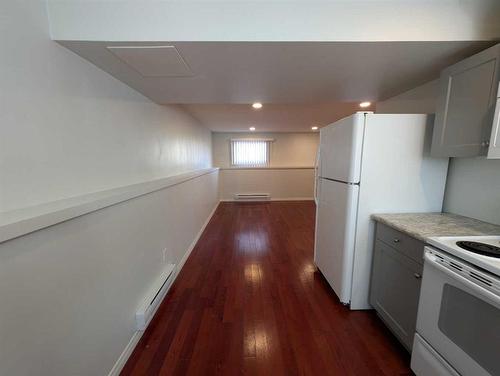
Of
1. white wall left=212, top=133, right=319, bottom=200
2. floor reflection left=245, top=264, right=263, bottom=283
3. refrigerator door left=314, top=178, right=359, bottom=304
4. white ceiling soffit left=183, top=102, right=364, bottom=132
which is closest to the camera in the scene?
refrigerator door left=314, top=178, right=359, bottom=304

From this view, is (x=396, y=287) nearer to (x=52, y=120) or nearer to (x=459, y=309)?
(x=459, y=309)

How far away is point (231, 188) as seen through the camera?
6.47 meters

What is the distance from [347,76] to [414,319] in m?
1.75

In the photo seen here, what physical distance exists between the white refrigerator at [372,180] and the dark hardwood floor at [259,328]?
0.30 meters

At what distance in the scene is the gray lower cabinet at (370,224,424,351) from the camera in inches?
52.7

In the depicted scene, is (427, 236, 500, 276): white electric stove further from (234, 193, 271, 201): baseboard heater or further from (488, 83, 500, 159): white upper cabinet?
(234, 193, 271, 201): baseboard heater

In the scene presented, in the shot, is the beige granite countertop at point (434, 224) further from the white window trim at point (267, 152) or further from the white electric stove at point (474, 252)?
the white window trim at point (267, 152)

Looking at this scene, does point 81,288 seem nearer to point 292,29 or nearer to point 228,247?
point 292,29

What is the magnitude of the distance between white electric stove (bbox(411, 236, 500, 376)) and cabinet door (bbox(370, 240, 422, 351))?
0.11m

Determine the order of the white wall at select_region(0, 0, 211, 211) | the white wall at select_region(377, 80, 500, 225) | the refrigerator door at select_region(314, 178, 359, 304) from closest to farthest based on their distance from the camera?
the white wall at select_region(0, 0, 211, 211) < the white wall at select_region(377, 80, 500, 225) < the refrigerator door at select_region(314, 178, 359, 304)

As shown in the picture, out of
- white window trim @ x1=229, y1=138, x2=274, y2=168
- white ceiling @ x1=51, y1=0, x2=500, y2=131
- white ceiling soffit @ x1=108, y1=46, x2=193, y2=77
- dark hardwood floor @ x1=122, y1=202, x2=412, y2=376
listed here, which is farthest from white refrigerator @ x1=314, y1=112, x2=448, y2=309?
white window trim @ x1=229, y1=138, x2=274, y2=168

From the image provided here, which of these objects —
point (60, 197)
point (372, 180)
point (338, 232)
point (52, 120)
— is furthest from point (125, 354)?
point (372, 180)

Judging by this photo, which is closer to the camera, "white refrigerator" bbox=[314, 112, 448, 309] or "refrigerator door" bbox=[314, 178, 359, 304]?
"white refrigerator" bbox=[314, 112, 448, 309]

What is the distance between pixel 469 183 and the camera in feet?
5.22
